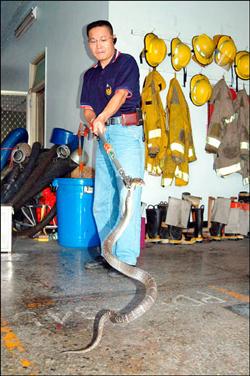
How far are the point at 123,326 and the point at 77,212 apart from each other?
121cm

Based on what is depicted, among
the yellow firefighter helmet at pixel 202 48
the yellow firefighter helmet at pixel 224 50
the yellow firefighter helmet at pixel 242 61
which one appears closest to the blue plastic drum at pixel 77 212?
the yellow firefighter helmet at pixel 202 48

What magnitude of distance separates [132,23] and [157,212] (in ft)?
4.43

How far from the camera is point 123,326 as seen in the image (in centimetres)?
112

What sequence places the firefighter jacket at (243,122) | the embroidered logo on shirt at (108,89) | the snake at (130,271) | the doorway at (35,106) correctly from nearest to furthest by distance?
the snake at (130,271), the embroidered logo on shirt at (108,89), the firefighter jacket at (243,122), the doorway at (35,106)

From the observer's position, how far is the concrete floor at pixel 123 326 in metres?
0.90

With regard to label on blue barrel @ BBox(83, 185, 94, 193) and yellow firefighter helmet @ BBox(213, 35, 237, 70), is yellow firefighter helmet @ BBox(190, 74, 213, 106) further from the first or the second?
label on blue barrel @ BBox(83, 185, 94, 193)

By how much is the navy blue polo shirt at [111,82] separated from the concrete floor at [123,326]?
46 cm

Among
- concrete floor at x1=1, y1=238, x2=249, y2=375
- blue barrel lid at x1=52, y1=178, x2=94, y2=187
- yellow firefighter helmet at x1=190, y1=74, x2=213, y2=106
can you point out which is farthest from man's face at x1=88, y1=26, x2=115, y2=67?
yellow firefighter helmet at x1=190, y1=74, x2=213, y2=106

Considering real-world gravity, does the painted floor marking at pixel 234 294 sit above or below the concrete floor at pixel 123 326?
below

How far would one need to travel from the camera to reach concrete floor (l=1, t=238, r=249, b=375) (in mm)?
898

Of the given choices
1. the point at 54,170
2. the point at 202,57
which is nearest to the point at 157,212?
the point at 54,170

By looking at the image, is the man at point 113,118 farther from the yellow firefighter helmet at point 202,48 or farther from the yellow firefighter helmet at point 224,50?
the yellow firefighter helmet at point 224,50

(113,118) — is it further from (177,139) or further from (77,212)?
(177,139)

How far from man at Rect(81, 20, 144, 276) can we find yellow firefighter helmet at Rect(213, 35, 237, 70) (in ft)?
7.10
